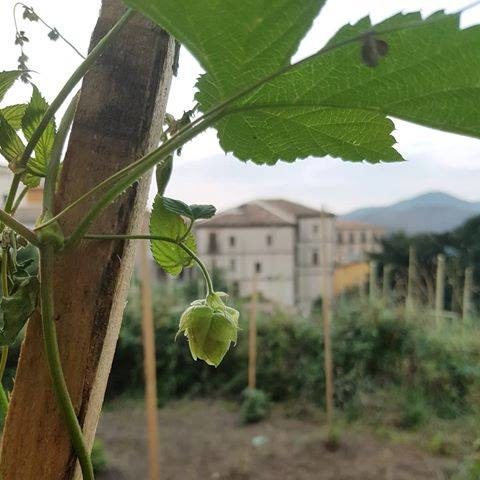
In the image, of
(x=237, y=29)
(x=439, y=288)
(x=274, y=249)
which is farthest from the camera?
(x=274, y=249)

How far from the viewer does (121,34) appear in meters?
0.22

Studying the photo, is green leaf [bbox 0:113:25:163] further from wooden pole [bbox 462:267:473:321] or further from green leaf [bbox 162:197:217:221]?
wooden pole [bbox 462:267:473:321]

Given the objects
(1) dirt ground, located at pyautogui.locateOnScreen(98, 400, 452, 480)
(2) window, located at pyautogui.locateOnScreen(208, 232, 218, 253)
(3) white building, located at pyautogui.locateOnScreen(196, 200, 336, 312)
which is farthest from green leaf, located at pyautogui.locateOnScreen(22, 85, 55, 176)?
(2) window, located at pyautogui.locateOnScreen(208, 232, 218, 253)

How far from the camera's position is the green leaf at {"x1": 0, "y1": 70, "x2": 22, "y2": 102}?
0.26m

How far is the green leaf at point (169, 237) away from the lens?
266 millimetres

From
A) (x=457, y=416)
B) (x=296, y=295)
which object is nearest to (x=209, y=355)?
(x=457, y=416)

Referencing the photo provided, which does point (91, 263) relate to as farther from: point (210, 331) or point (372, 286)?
point (372, 286)

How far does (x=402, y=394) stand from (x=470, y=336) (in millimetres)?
437

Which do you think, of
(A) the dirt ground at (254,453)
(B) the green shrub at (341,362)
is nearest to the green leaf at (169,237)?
(A) the dirt ground at (254,453)

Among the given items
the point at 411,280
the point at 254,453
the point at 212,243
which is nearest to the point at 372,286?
the point at 411,280

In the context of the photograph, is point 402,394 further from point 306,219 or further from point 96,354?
point 96,354

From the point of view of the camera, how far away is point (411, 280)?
396cm

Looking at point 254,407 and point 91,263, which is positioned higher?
point 91,263

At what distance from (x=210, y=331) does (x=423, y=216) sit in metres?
4.33
